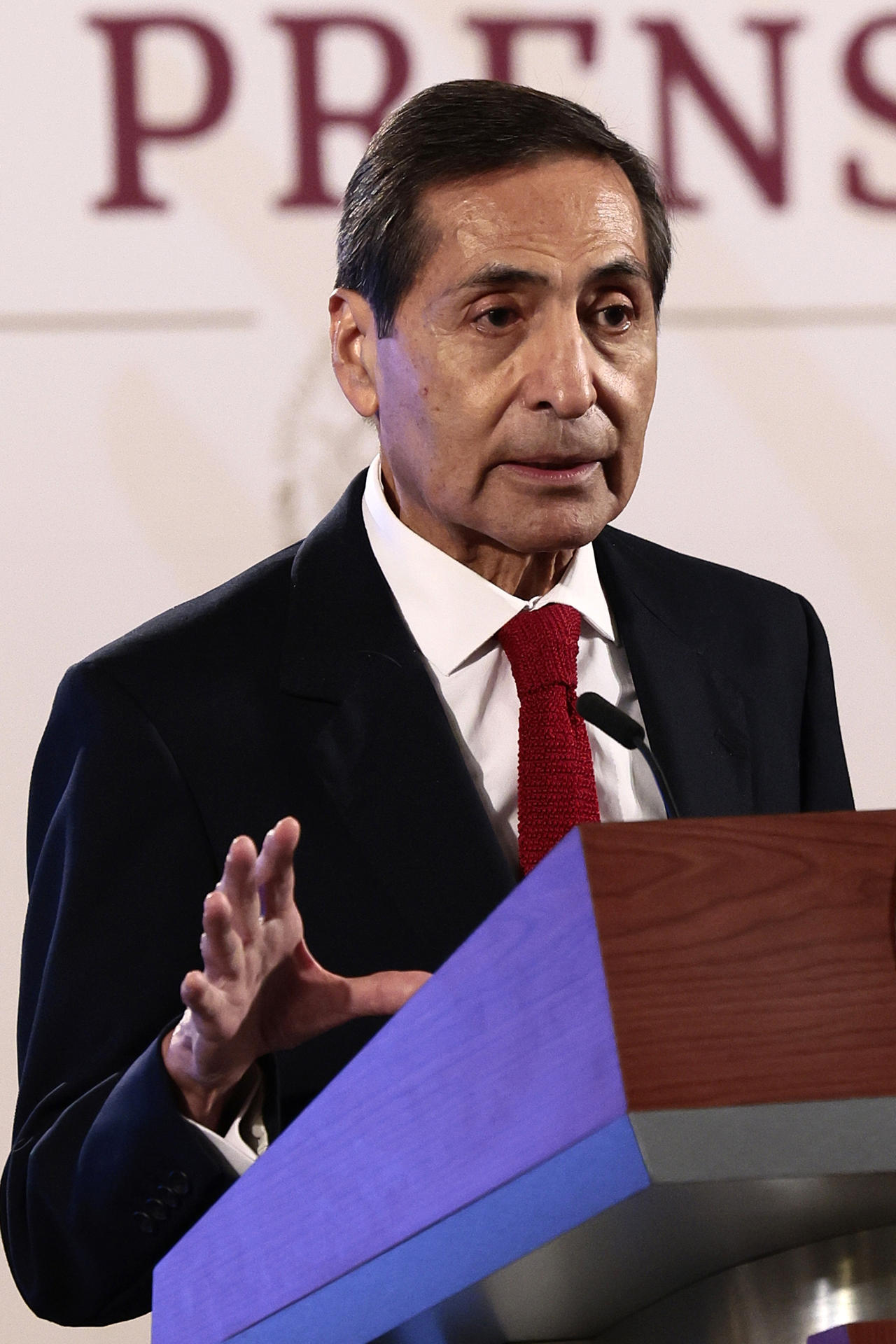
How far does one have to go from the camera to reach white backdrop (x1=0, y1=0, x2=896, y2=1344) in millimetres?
2352

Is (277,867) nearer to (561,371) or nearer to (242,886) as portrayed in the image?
(242,886)

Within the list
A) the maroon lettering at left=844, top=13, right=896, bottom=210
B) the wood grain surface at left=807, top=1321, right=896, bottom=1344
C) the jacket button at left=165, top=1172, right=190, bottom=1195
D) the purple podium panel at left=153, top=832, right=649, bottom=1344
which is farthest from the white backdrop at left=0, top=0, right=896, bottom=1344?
the wood grain surface at left=807, top=1321, right=896, bottom=1344

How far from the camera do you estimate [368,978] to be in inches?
48.0

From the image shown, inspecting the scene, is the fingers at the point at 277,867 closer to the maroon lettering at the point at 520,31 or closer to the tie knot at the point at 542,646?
the tie knot at the point at 542,646

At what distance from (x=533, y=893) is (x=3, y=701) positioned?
1665 mm

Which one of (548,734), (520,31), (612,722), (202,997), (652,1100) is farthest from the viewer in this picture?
(520,31)

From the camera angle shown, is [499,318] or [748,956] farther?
[499,318]

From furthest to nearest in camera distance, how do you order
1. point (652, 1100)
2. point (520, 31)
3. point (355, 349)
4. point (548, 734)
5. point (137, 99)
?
point (520, 31) < point (137, 99) < point (355, 349) < point (548, 734) < point (652, 1100)

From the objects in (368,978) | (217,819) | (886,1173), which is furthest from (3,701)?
(886,1173)

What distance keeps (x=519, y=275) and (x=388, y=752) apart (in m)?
0.45

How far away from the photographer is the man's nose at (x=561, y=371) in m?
1.70

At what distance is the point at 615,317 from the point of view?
1.79 m

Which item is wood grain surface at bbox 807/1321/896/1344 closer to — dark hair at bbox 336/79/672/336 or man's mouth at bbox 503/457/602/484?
man's mouth at bbox 503/457/602/484

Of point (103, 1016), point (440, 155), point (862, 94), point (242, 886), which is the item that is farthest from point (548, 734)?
point (862, 94)
